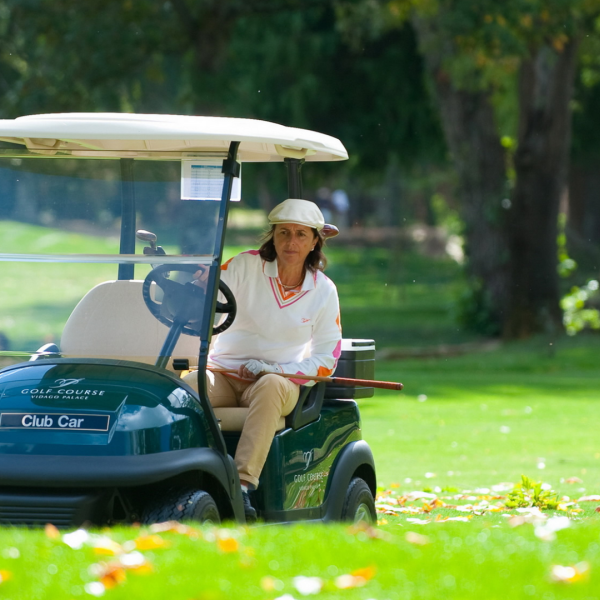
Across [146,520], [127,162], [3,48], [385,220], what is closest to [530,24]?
[3,48]

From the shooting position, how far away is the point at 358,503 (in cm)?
504

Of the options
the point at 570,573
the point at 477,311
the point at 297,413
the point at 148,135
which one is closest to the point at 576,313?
the point at 477,311

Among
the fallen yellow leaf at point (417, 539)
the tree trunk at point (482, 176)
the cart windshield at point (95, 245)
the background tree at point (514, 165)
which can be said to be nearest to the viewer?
the fallen yellow leaf at point (417, 539)

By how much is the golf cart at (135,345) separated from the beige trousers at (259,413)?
0.07 metres

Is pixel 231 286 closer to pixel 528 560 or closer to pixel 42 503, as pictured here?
pixel 42 503

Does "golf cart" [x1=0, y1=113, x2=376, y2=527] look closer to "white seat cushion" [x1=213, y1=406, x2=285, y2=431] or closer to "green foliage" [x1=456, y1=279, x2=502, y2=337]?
"white seat cushion" [x1=213, y1=406, x2=285, y2=431]

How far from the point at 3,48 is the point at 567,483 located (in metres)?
14.1

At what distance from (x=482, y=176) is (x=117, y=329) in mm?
14214

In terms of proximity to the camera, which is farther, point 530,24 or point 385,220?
point 385,220

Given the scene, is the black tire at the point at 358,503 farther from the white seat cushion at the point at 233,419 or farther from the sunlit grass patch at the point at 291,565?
the sunlit grass patch at the point at 291,565

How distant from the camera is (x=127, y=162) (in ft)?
15.6

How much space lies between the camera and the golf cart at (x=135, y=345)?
12.6 ft

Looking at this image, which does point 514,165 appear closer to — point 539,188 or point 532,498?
point 539,188

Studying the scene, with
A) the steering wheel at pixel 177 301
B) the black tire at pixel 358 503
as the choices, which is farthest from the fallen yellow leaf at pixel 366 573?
the black tire at pixel 358 503
